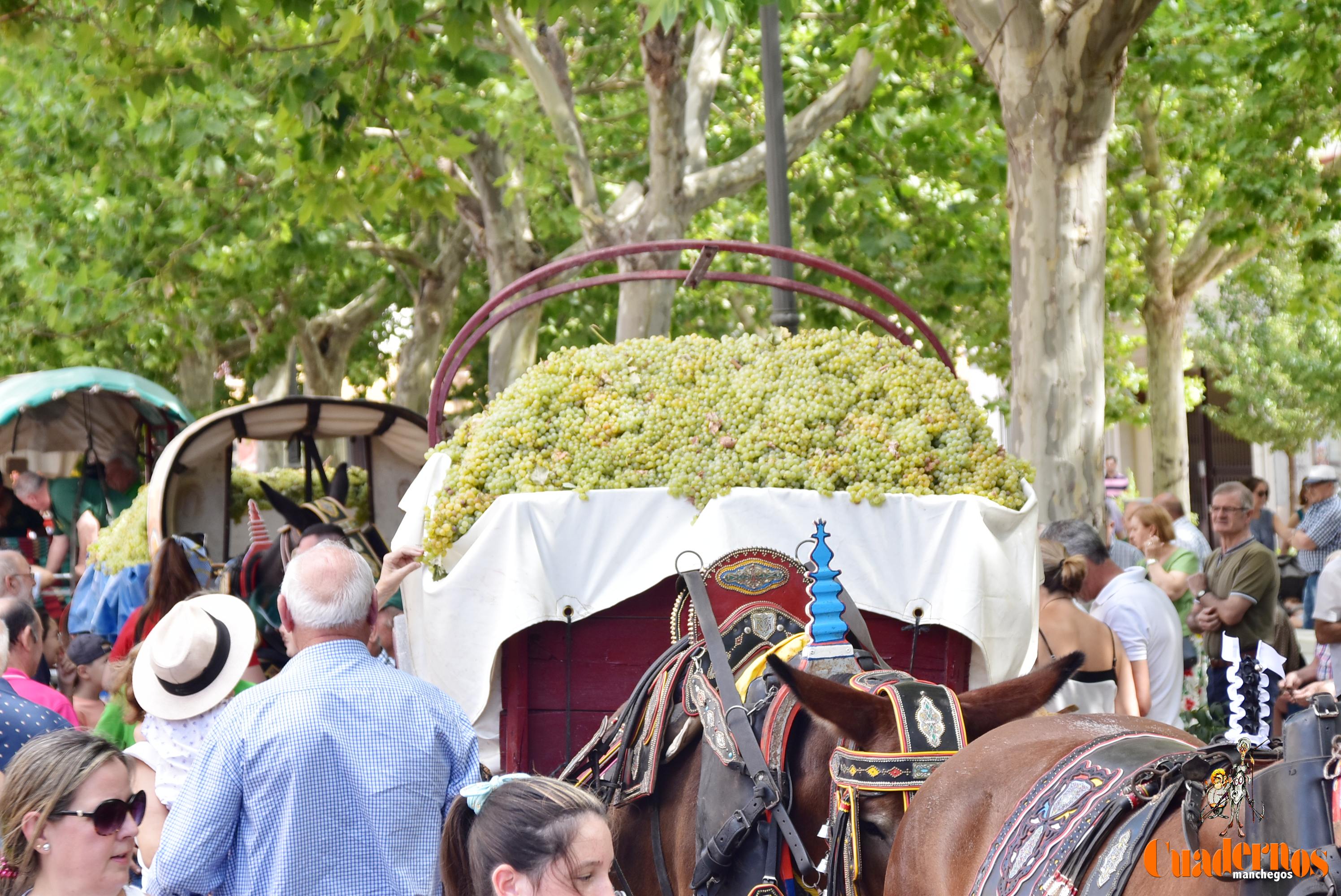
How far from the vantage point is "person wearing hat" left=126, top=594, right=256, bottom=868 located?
4086 mm

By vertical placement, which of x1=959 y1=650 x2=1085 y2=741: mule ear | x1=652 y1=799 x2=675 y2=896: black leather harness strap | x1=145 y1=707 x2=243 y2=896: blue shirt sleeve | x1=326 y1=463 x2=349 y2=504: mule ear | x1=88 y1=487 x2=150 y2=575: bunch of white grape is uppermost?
x1=326 y1=463 x2=349 y2=504: mule ear

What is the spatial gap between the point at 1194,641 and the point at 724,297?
39.6 ft

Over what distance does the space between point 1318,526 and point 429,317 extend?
34.7ft

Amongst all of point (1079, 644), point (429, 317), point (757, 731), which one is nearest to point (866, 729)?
point (757, 731)

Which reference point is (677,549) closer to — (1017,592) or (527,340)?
(1017,592)

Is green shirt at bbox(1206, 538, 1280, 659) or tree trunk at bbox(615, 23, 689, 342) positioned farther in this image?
tree trunk at bbox(615, 23, 689, 342)

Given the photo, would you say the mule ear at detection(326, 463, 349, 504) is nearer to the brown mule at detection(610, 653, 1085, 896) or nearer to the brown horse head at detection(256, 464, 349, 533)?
the brown horse head at detection(256, 464, 349, 533)

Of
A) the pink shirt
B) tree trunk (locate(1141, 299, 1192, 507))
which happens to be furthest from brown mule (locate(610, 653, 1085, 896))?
tree trunk (locate(1141, 299, 1192, 507))

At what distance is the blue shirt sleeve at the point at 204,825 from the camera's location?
3184 mm

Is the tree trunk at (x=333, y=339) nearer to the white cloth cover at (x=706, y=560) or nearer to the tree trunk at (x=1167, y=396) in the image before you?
the tree trunk at (x=1167, y=396)

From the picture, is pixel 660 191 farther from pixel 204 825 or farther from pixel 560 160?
pixel 204 825

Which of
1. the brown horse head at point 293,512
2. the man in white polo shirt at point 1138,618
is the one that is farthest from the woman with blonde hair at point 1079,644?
the brown horse head at point 293,512

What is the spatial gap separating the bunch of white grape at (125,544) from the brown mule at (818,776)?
5.59 m

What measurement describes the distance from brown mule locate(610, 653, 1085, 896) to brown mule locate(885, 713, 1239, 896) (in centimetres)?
9
